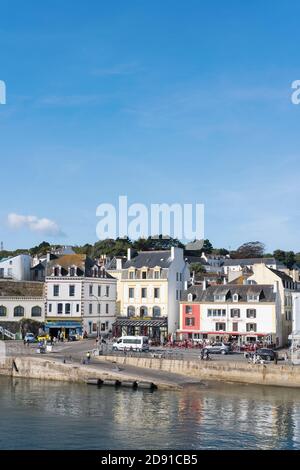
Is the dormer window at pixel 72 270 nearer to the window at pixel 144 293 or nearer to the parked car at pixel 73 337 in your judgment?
the parked car at pixel 73 337

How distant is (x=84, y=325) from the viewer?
75.6 metres

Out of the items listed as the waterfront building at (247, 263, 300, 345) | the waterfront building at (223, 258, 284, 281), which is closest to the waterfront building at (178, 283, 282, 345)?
the waterfront building at (247, 263, 300, 345)

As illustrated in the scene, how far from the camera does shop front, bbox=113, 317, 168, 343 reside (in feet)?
249

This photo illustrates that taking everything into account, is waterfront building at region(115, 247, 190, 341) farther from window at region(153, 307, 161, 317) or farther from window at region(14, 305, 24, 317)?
window at region(14, 305, 24, 317)

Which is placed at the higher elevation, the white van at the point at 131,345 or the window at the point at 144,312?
the window at the point at 144,312

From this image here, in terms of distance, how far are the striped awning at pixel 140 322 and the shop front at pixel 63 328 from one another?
16.6 ft

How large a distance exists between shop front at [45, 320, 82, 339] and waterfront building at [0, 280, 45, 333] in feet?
4.10

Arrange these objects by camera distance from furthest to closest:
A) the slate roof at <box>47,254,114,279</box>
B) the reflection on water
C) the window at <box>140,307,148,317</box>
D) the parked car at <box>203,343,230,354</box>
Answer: the window at <box>140,307,148,317</box>, the slate roof at <box>47,254,114,279</box>, the parked car at <box>203,343,230,354</box>, the reflection on water

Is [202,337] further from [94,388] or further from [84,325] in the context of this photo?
[94,388]

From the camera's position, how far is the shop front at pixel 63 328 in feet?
245

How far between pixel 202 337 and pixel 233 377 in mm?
19588

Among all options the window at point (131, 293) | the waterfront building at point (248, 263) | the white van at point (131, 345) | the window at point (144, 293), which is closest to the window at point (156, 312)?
the window at point (144, 293)

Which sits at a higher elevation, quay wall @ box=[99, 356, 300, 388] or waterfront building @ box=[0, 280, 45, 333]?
waterfront building @ box=[0, 280, 45, 333]

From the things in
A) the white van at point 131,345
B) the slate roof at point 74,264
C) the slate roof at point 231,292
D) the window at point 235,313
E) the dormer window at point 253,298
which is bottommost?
the white van at point 131,345
